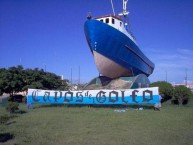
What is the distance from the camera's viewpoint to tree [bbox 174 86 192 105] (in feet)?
87.5

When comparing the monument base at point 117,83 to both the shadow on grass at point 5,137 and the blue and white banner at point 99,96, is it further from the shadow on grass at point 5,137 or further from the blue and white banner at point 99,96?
the shadow on grass at point 5,137

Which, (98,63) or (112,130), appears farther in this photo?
(98,63)

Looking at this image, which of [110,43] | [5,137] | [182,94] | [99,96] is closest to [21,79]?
[110,43]

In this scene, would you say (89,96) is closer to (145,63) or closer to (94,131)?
(94,131)

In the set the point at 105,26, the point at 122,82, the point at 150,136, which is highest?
the point at 105,26

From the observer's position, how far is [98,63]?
28484 millimetres

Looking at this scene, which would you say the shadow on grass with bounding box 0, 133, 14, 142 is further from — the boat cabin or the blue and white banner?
the boat cabin

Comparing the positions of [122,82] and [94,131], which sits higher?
[122,82]

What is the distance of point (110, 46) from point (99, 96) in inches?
302

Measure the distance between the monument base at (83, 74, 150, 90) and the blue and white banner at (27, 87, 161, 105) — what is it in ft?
18.9

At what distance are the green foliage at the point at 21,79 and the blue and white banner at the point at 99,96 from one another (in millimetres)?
10325

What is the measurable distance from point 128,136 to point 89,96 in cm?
1297

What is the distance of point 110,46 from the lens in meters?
28.0

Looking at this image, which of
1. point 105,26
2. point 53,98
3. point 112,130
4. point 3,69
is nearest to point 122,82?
point 105,26
